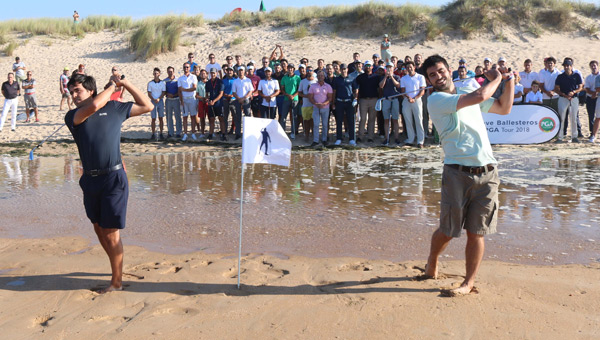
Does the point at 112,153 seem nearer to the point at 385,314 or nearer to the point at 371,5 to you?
the point at 385,314

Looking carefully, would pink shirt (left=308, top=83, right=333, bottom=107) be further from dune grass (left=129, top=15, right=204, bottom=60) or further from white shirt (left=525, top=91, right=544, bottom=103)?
dune grass (left=129, top=15, right=204, bottom=60)

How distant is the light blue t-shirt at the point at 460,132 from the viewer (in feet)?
16.4

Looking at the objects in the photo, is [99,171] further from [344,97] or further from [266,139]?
[344,97]

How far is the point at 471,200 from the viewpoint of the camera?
5.10 m

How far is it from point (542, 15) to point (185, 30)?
1738cm

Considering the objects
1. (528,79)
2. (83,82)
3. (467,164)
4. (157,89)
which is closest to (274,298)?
(467,164)

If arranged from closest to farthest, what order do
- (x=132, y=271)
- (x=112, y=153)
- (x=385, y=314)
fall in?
(x=385, y=314) < (x=112, y=153) < (x=132, y=271)

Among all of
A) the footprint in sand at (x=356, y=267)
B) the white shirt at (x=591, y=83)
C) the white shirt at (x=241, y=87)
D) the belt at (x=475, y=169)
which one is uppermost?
the white shirt at (x=591, y=83)

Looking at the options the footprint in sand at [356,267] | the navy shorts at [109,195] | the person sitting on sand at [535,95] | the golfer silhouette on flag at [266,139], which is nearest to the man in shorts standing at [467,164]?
the footprint in sand at [356,267]

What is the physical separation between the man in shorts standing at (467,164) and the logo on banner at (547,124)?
1041 cm

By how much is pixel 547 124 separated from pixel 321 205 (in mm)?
8223

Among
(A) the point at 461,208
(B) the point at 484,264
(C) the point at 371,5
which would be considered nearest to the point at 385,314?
(A) the point at 461,208

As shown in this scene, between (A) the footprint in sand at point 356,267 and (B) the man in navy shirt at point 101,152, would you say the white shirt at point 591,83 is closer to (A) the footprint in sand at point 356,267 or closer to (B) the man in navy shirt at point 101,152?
(A) the footprint in sand at point 356,267

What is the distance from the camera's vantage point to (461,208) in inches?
200
